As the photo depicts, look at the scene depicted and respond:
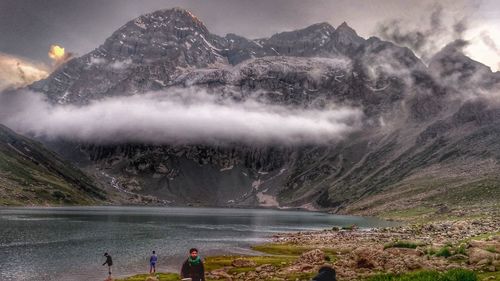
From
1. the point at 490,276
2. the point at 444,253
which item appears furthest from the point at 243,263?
the point at 490,276

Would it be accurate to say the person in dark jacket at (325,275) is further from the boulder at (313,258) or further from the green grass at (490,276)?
the boulder at (313,258)

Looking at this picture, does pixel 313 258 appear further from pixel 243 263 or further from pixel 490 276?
pixel 490 276

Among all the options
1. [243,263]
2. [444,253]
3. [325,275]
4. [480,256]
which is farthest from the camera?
[243,263]

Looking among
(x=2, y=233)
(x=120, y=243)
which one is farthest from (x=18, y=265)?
(x=2, y=233)

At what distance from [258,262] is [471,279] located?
50.1 m

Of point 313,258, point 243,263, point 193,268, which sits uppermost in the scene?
point 193,268

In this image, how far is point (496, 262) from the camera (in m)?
40.3

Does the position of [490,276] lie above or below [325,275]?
below

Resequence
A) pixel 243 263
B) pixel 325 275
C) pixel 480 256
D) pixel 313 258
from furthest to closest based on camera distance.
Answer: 1. pixel 243 263
2. pixel 313 258
3. pixel 480 256
4. pixel 325 275

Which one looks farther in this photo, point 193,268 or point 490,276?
point 490,276

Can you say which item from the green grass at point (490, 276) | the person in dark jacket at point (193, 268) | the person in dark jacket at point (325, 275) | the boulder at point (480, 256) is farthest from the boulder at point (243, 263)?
the person in dark jacket at point (325, 275)

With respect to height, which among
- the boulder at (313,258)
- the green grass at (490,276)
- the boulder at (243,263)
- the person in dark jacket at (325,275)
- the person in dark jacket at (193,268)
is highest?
the person in dark jacket at (325,275)

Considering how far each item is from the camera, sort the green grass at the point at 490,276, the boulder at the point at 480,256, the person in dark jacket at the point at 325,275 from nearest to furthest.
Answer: the person in dark jacket at the point at 325,275, the green grass at the point at 490,276, the boulder at the point at 480,256

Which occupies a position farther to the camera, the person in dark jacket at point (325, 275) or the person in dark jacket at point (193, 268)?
the person in dark jacket at point (193, 268)
